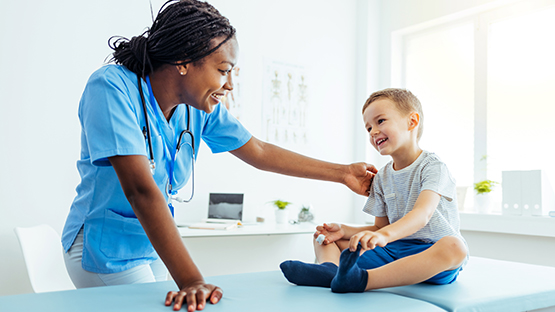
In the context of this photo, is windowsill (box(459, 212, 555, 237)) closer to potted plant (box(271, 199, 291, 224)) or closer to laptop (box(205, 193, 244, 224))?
potted plant (box(271, 199, 291, 224))

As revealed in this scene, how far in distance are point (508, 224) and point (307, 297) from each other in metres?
2.40

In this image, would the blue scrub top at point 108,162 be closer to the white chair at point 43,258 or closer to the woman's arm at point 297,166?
the woman's arm at point 297,166

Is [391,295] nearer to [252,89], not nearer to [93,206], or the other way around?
[93,206]

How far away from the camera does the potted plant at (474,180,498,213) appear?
10.4 feet

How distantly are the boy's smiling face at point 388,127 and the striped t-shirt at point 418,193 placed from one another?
3.3 inches

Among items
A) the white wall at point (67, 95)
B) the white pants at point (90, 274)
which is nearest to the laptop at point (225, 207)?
the white wall at point (67, 95)

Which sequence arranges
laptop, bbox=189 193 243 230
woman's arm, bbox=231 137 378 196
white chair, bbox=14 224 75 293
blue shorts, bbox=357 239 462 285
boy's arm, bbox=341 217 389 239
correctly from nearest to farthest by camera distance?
blue shorts, bbox=357 239 462 285
boy's arm, bbox=341 217 389 239
woman's arm, bbox=231 137 378 196
white chair, bbox=14 224 75 293
laptop, bbox=189 193 243 230

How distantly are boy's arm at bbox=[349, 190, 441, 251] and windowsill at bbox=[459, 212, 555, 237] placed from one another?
5.89ft

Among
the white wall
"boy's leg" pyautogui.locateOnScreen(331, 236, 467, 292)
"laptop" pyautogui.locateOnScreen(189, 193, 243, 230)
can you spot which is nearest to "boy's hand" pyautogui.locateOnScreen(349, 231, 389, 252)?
"boy's leg" pyautogui.locateOnScreen(331, 236, 467, 292)

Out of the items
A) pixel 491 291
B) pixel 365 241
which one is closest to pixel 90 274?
pixel 365 241

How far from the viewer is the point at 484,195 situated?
3162 mm

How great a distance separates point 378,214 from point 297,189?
201cm

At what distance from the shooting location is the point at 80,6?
272 centimetres

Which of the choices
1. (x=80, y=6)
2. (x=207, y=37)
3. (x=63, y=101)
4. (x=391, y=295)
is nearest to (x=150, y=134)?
(x=207, y=37)
